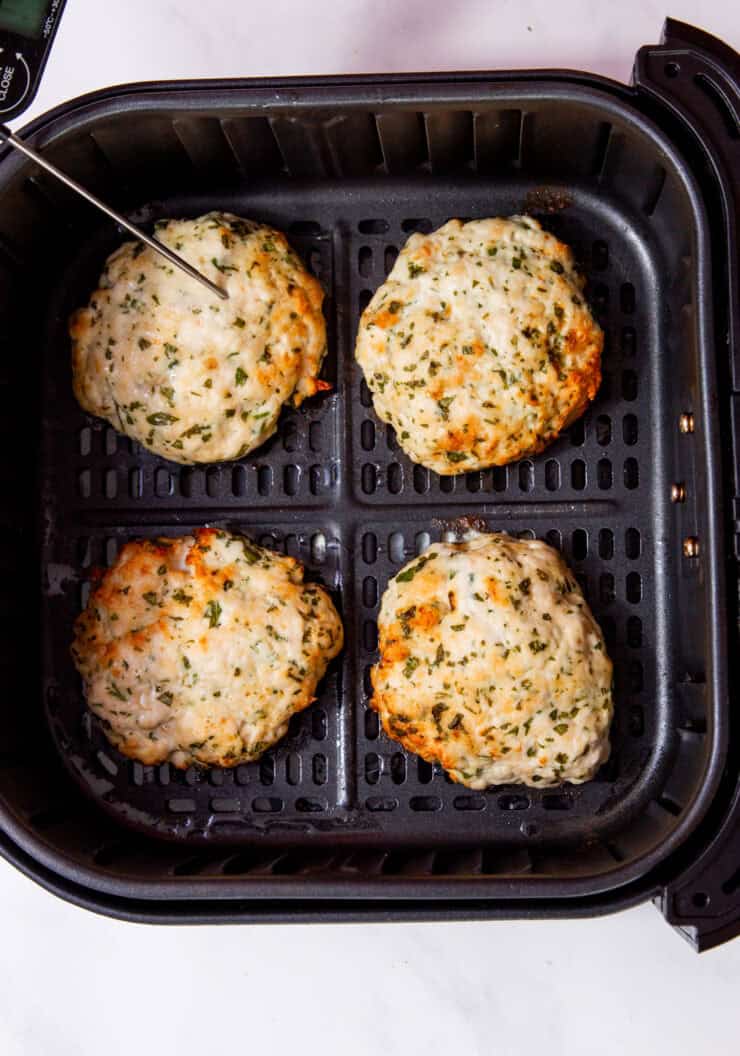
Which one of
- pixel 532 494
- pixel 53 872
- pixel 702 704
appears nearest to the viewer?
pixel 53 872

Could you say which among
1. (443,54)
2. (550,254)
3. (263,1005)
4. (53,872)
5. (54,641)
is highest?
(443,54)

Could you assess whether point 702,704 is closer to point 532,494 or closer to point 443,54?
point 532,494

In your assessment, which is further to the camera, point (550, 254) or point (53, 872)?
point (550, 254)

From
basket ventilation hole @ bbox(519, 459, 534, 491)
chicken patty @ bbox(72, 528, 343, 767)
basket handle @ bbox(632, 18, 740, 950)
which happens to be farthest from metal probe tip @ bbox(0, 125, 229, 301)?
basket handle @ bbox(632, 18, 740, 950)

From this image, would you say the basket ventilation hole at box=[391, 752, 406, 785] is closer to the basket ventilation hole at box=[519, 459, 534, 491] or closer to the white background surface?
the white background surface

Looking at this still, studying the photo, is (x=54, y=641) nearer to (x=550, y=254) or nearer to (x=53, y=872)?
(x=53, y=872)

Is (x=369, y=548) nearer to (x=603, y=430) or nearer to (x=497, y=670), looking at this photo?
(x=497, y=670)

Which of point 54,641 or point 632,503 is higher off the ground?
point 632,503

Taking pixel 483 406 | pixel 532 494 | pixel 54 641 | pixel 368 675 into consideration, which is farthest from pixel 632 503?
pixel 54 641

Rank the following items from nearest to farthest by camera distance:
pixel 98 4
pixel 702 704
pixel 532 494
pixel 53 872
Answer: pixel 53 872
pixel 702 704
pixel 532 494
pixel 98 4
